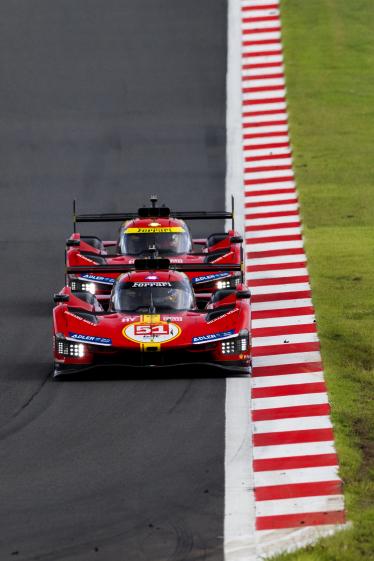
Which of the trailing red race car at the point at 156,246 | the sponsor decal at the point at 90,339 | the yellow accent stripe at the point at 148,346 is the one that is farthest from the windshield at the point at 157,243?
the yellow accent stripe at the point at 148,346

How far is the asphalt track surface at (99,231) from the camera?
16.9 metres

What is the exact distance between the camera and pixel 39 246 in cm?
3142

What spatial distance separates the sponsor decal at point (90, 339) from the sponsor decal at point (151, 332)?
0.27 m

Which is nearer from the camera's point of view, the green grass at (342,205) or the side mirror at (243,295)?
the green grass at (342,205)

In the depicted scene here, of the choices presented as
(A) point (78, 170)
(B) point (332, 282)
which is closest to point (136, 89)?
(A) point (78, 170)

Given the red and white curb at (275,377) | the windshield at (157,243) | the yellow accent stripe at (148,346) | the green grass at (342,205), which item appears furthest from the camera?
the windshield at (157,243)

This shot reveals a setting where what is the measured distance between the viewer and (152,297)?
23906 millimetres

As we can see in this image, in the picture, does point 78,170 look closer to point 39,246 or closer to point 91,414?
point 39,246

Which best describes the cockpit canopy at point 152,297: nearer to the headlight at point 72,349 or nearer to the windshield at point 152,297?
the windshield at point 152,297

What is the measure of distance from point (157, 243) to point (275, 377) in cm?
671

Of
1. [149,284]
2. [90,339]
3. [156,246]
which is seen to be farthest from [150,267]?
[156,246]

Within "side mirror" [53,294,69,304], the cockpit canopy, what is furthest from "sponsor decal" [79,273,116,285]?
"side mirror" [53,294,69,304]

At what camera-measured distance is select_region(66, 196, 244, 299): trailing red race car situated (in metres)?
26.8

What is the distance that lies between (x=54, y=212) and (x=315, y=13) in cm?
1825
